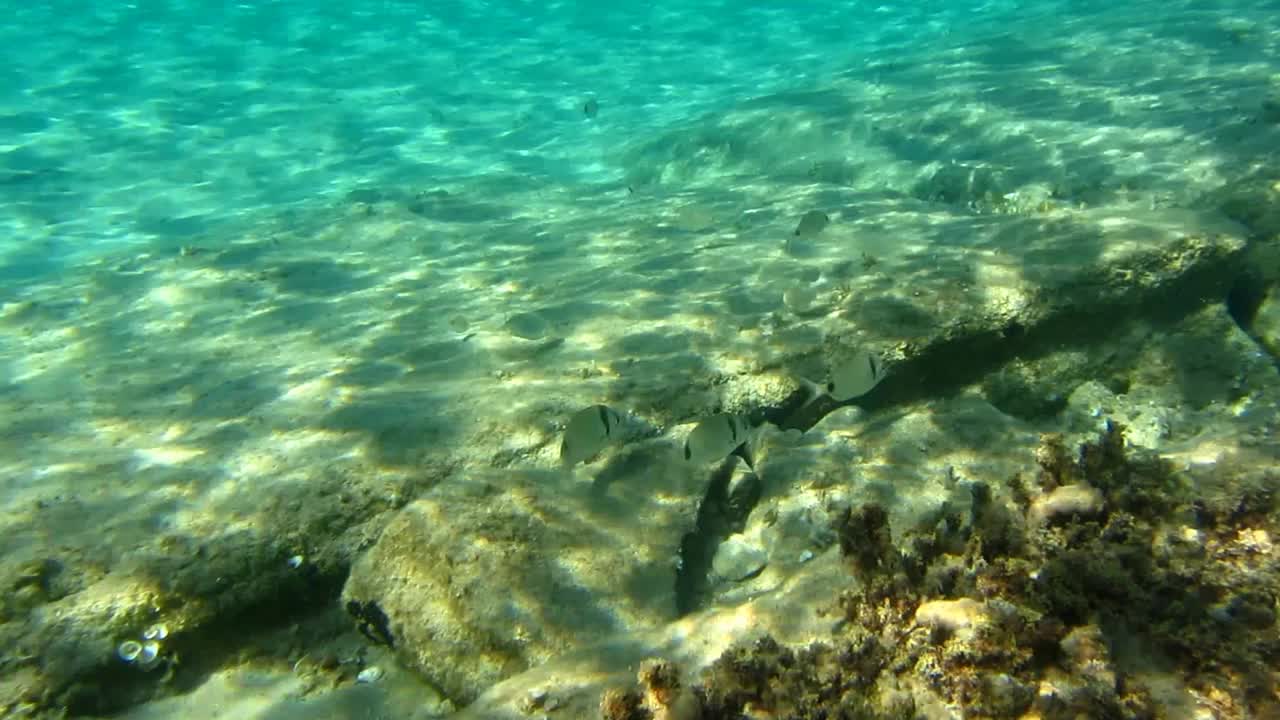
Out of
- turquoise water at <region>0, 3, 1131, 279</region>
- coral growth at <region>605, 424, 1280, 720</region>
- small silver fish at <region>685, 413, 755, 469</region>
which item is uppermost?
coral growth at <region>605, 424, 1280, 720</region>

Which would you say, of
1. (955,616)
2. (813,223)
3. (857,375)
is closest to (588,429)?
(857,375)

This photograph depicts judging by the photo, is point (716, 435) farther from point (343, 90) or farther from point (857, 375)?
point (343, 90)

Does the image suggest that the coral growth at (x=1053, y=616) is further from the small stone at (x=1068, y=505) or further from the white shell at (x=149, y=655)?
the white shell at (x=149, y=655)

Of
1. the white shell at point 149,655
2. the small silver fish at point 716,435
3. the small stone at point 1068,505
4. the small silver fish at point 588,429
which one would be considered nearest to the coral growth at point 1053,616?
the small stone at point 1068,505

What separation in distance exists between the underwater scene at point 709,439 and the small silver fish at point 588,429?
0.9 inches

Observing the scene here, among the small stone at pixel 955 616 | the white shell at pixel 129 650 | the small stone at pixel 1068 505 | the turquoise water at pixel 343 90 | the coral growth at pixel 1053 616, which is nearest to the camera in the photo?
the coral growth at pixel 1053 616

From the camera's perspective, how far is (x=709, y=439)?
3.94 metres

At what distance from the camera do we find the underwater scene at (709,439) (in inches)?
101

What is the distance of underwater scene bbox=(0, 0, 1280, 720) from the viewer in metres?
2.56

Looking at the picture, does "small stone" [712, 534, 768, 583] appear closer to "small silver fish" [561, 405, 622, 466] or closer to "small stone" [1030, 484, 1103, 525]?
"small silver fish" [561, 405, 622, 466]

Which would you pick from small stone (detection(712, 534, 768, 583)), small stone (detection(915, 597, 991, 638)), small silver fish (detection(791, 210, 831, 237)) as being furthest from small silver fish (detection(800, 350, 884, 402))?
small silver fish (detection(791, 210, 831, 237))

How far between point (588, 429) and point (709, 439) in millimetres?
673

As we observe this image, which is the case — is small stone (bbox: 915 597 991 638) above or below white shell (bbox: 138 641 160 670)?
above

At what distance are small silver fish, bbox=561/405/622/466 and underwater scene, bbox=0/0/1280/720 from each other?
0.07ft
